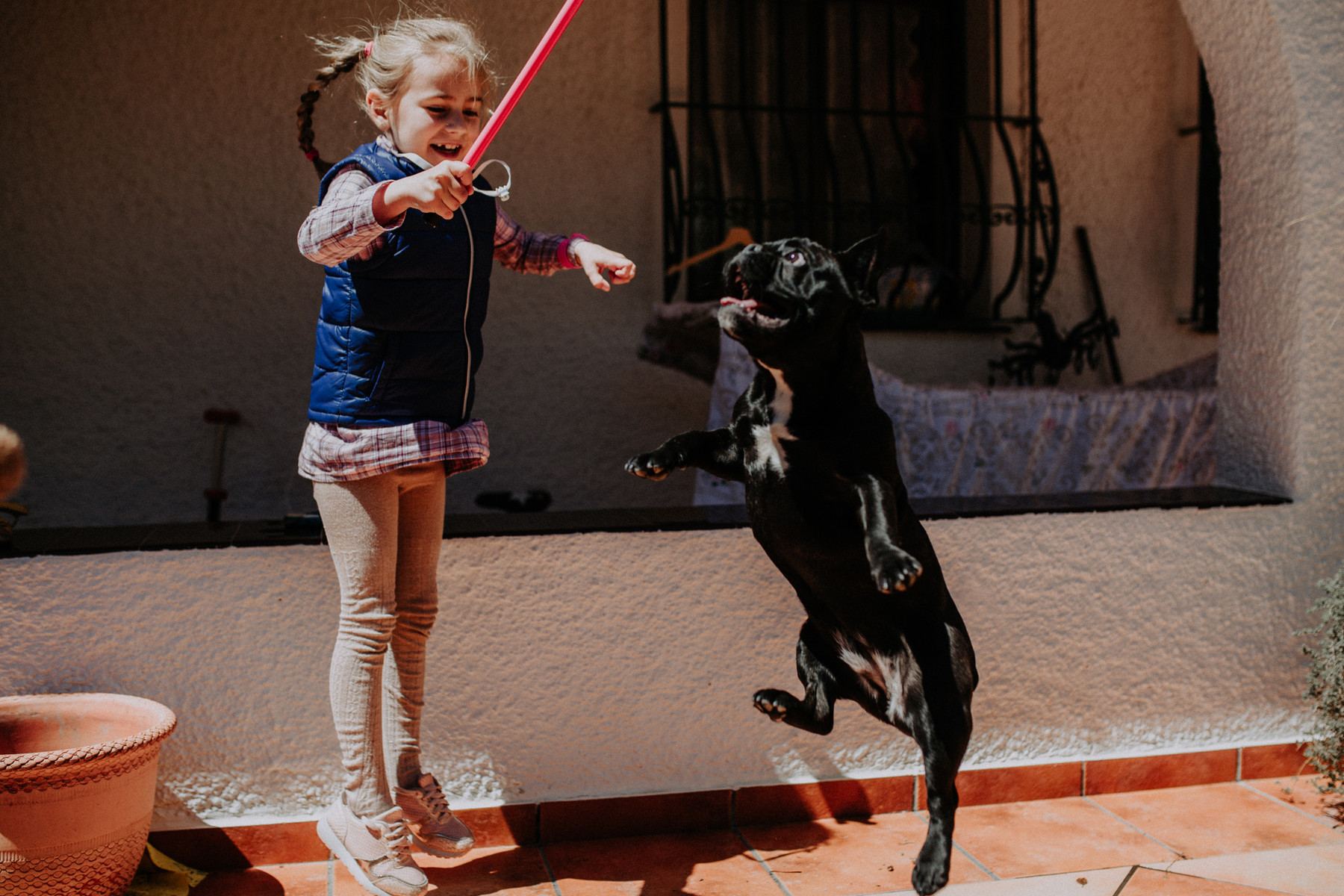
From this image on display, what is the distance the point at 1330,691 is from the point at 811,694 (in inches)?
65.8

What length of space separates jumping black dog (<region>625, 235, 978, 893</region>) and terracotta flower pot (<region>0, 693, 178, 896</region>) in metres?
1.17

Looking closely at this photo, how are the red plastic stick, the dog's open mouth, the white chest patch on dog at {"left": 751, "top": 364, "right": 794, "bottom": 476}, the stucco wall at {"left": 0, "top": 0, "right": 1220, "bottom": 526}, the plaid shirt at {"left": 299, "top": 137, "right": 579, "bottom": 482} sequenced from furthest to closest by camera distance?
the stucco wall at {"left": 0, "top": 0, "right": 1220, "bottom": 526}
the plaid shirt at {"left": 299, "top": 137, "right": 579, "bottom": 482}
the white chest patch on dog at {"left": 751, "top": 364, "right": 794, "bottom": 476}
the dog's open mouth
the red plastic stick

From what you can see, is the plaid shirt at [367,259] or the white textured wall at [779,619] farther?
the white textured wall at [779,619]

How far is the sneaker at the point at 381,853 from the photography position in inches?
72.4

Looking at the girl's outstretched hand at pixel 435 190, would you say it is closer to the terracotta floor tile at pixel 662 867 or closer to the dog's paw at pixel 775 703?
the dog's paw at pixel 775 703

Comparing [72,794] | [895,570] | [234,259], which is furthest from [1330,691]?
[234,259]

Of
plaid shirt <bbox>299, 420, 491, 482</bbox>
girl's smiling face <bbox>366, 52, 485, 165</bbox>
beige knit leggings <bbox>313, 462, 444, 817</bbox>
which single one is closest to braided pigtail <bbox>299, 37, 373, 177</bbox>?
girl's smiling face <bbox>366, 52, 485, 165</bbox>

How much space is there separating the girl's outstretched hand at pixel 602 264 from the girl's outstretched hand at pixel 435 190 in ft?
1.08

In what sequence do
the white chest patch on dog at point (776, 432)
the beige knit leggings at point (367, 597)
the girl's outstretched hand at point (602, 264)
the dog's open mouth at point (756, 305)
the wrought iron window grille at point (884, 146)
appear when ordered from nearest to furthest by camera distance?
the dog's open mouth at point (756, 305), the white chest patch on dog at point (776, 432), the girl's outstretched hand at point (602, 264), the beige knit leggings at point (367, 597), the wrought iron window grille at point (884, 146)

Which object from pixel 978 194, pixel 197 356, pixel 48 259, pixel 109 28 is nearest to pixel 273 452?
pixel 197 356

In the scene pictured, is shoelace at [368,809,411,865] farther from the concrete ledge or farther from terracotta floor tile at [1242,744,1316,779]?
terracotta floor tile at [1242,744,1316,779]

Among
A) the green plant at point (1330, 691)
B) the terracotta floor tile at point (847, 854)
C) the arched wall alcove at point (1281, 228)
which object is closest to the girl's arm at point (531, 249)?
the terracotta floor tile at point (847, 854)

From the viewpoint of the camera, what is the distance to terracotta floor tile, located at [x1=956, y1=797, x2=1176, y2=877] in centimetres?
229

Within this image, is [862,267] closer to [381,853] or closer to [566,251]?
[566,251]
